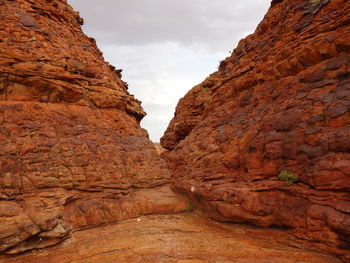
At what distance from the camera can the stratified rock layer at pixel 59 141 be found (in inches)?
323

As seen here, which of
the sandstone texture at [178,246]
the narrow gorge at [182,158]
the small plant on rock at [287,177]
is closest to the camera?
the sandstone texture at [178,246]

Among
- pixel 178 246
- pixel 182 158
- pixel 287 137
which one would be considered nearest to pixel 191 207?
pixel 182 158

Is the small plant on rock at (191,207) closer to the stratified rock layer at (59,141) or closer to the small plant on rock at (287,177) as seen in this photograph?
the stratified rock layer at (59,141)

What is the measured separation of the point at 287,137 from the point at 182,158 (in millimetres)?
7156

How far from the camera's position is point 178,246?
7.50 meters

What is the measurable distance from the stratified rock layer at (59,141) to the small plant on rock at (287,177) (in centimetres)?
538

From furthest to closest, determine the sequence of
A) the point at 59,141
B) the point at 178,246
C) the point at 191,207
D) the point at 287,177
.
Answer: the point at 191,207 < the point at 59,141 < the point at 287,177 < the point at 178,246

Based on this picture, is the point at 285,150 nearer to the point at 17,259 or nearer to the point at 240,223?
the point at 240,223

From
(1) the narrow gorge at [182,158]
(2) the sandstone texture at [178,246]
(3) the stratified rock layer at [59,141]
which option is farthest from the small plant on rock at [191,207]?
(2) the sandstone texture at [178,246]

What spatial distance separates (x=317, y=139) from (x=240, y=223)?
176 inches

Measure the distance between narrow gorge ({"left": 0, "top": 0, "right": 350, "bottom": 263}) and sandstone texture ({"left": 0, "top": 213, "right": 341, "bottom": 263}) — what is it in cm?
6

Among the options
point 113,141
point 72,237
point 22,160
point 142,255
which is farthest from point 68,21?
point 142,255

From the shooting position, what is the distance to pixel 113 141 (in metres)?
12.7

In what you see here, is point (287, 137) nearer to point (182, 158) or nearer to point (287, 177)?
point (287, 177)
